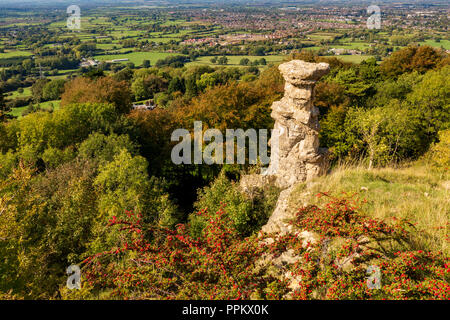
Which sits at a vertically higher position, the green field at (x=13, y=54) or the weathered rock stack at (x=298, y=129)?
the green field at (x=13, y=54)

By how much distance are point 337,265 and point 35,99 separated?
2599 inches

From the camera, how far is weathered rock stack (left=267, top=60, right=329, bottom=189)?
1429 cm

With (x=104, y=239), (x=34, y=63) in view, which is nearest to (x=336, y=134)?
(x=104, y=239)

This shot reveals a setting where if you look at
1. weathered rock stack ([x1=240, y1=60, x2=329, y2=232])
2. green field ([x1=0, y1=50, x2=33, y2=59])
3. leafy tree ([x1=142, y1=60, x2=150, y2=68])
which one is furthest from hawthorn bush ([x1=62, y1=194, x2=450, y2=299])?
green field ([x1=0, y1=50, x2=33, y2=59])

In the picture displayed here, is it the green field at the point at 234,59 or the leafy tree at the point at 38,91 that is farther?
the green field at the point at 234,59

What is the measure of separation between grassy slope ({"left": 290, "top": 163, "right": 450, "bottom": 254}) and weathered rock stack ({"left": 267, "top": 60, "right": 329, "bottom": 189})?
173 centimetres

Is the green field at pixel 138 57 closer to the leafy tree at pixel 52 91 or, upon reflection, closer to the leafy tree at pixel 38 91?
the leafy tree at pixel 38 91

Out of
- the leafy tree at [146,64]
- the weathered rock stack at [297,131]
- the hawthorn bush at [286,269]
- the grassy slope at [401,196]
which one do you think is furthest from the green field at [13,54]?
the hawthorn bush at [286,269]

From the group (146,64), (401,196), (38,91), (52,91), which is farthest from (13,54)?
(401,196)

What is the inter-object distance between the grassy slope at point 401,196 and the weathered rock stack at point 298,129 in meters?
1.73

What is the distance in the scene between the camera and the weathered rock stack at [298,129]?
14.3 m

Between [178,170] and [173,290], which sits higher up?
[173,290]

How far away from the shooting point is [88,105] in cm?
2358
